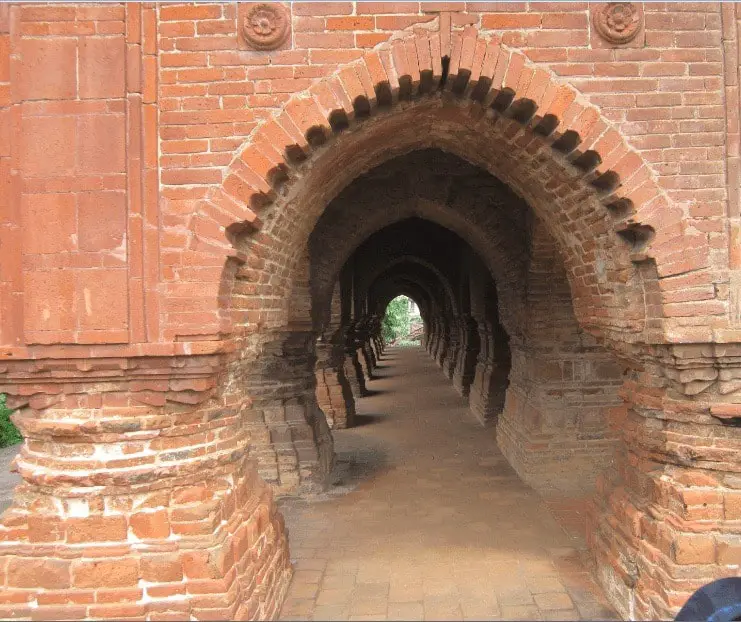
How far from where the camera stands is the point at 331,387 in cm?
1116

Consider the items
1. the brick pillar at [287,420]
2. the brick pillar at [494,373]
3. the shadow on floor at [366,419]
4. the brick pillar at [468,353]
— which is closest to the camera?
the brick pillar at [287,420]

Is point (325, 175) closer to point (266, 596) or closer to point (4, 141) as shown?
point (4, 141)

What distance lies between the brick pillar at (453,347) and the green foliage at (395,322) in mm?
16533

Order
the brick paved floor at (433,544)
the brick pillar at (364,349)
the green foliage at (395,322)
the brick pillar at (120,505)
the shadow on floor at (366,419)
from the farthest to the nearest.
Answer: the green foliage at (395,322)
the brick pillar at (364,349)
the shadow on floor at (366,419)
the brick paved floor at (433,544)
the brick pillar at (120,505)

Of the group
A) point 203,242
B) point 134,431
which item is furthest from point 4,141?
point 134,431

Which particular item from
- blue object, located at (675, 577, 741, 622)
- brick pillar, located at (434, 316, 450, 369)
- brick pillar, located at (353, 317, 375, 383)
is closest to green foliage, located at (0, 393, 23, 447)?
brick pillar, located at (353, 317, 375, 383)

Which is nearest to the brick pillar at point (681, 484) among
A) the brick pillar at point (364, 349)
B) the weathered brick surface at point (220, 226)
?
the weathered brick surface at point (220, 226)

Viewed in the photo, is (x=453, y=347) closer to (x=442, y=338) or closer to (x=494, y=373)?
(x=442, y=338)

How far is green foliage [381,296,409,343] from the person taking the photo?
38.9 m

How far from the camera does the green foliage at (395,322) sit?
38938 mm

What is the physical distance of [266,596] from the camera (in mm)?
4195

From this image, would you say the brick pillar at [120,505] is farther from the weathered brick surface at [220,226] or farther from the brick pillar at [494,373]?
the brick pillar at [494,373]

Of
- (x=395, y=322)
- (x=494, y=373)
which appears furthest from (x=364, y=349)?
(x=395, y=322)

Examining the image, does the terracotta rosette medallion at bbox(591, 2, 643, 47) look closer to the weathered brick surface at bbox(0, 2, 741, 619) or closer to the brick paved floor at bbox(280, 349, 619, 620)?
the weathered brick surface at bbox(0, 2, 741, 619)
